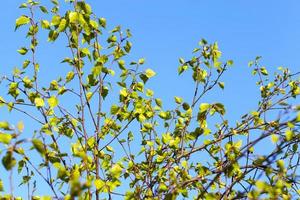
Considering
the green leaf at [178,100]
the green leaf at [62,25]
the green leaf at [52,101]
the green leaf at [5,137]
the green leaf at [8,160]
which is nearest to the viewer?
the green leaf at [8,160]

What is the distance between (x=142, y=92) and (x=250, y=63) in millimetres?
2947

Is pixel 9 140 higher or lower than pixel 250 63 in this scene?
lower

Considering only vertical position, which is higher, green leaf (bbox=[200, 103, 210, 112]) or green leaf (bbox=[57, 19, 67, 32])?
green leaf (bbox=[57, 19, 67, 32])

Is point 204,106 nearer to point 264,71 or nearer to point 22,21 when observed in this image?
point 22,21

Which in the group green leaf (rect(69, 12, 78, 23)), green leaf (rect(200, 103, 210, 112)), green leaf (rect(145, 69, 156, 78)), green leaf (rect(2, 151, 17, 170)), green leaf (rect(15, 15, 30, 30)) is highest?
green leaf (rect(15, 15, 30, 30))

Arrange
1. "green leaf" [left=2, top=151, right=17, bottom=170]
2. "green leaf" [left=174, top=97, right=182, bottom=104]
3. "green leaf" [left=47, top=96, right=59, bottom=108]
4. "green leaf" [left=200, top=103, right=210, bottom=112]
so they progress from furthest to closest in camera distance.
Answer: "green leaf" [left=174, top=97, right=182, bottom=104]
"green leaf" [left=47, top=96, right=59, bottom=108]
"green leaf" [left=200, top=103, right=210, bottom=112]
"green leaf" [left=2, top=151, right=17, bottom=170]

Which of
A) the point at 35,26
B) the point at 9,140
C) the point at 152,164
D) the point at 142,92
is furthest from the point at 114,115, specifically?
the point at 9,140

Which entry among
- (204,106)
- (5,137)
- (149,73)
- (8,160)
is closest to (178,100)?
(149,73)

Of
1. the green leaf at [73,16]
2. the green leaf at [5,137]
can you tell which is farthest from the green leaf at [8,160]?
the green leaf at [73,16]

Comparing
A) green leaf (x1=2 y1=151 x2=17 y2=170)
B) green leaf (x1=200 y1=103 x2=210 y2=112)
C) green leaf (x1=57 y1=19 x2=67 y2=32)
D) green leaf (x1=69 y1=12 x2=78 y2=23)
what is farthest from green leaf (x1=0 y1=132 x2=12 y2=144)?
green leaf (x1=57 y1=19 x2=67 y2=32)

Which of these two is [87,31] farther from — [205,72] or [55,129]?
[205,72]

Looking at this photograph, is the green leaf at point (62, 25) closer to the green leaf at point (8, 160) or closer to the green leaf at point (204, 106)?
the green leaf at point (204, 106)

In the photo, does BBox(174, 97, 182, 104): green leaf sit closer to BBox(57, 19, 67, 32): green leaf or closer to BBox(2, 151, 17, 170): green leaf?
BBox(57, 19, 67, 32): green leaf

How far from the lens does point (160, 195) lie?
181 inches
